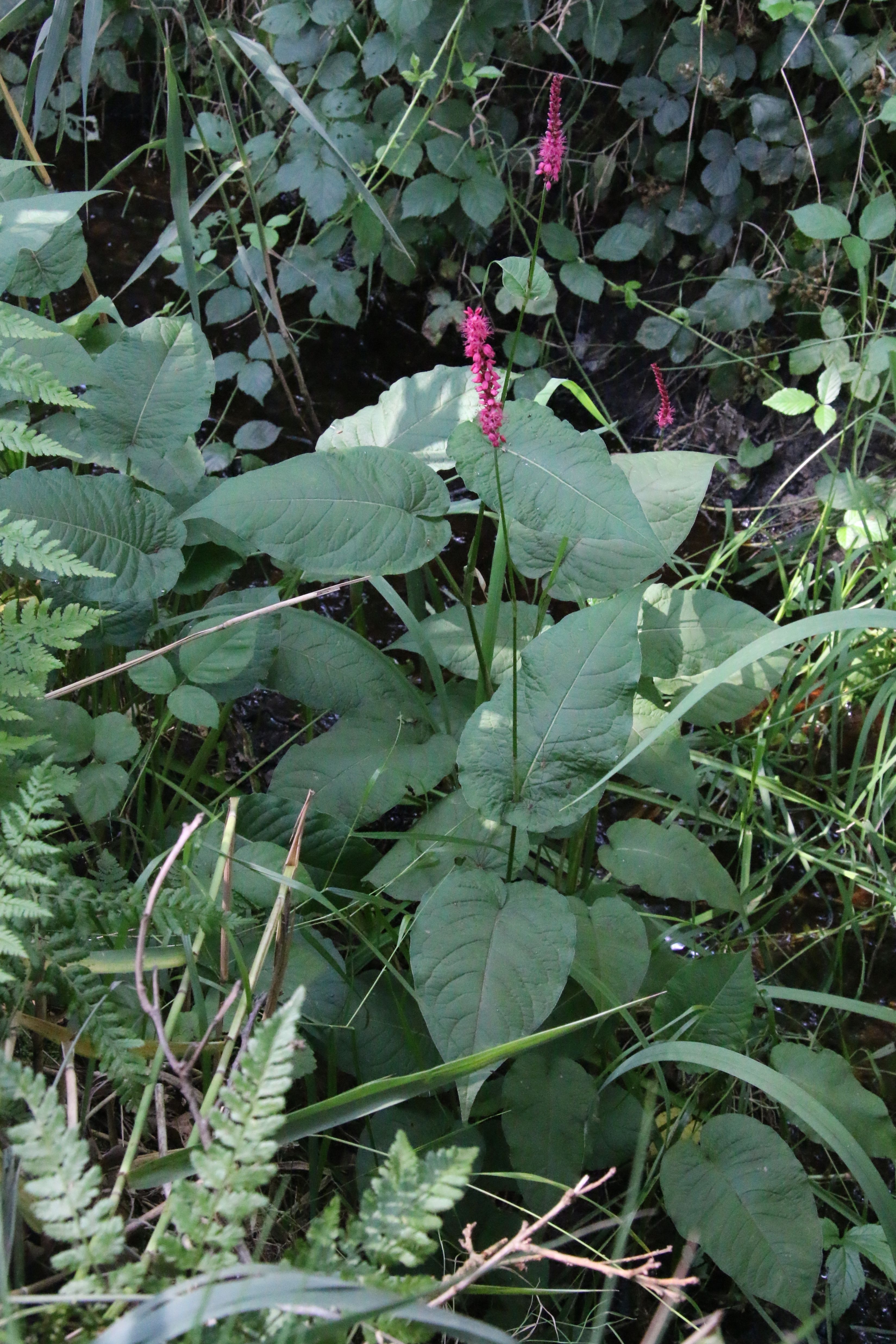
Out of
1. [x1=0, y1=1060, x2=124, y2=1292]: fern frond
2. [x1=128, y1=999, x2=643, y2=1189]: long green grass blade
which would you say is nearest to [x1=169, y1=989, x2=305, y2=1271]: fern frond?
[x1=0, y1=1060, x2=124, y2=1292]: fern frond

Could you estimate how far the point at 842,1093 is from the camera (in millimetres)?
1078

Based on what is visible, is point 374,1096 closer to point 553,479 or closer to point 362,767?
point 362,767

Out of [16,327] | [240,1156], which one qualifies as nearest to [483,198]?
[16,327]

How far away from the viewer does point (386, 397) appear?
141cm

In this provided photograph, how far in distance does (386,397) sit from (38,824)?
83 centimetres

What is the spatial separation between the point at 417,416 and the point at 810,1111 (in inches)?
38.5

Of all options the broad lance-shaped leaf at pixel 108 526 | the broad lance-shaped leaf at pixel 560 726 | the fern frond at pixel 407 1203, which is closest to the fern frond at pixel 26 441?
the broad lance-shaped leaf at pixel 108 526

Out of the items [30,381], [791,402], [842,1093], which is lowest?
[842,1093]

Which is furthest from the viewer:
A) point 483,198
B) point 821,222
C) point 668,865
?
point 483,198

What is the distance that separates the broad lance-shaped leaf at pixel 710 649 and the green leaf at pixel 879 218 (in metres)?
1.02

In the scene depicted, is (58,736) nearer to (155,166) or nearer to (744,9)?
(744,9)

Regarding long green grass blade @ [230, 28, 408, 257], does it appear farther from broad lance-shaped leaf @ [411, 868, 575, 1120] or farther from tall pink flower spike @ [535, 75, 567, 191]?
broad lance-shaped leaf @ [411, 868, 575, 1120]

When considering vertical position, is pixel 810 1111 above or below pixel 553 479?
below

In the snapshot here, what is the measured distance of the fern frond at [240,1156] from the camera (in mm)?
550
